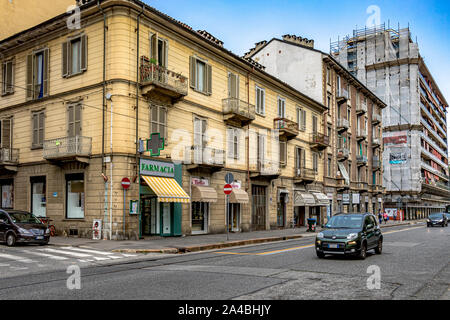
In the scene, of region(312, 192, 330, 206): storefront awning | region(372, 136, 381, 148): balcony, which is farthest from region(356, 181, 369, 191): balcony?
region(312, 192, 330, 206): storefront awning

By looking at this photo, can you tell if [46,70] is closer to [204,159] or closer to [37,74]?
[37,74]

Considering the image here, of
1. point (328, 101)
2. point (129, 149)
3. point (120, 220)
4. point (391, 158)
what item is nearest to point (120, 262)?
point (120, 220)

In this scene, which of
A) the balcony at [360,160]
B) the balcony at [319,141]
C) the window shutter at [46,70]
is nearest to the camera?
the window shutter at [46,70]

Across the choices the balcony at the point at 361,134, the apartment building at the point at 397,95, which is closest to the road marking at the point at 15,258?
the balcony at the point at 361,134

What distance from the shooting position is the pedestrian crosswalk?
1244cm

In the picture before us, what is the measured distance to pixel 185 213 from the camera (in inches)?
944

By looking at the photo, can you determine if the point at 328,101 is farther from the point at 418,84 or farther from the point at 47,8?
the point at 418,84

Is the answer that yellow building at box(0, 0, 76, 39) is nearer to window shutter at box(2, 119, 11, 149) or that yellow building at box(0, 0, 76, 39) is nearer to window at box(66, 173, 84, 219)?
window shutter at box(2, 119, 11, 149)

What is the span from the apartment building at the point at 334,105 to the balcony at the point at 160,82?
18948mm

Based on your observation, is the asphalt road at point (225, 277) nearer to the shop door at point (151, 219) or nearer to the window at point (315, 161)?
the shop door at point (151, 219)

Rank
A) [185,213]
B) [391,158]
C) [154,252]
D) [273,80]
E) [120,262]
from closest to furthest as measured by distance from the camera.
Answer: [120,262] < [154,252] < [185,213] < [273,80] < [391,158]

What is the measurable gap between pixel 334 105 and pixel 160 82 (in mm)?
27490

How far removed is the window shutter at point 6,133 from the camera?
→ 25906 millimetres

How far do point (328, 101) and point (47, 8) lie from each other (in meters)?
26.7
